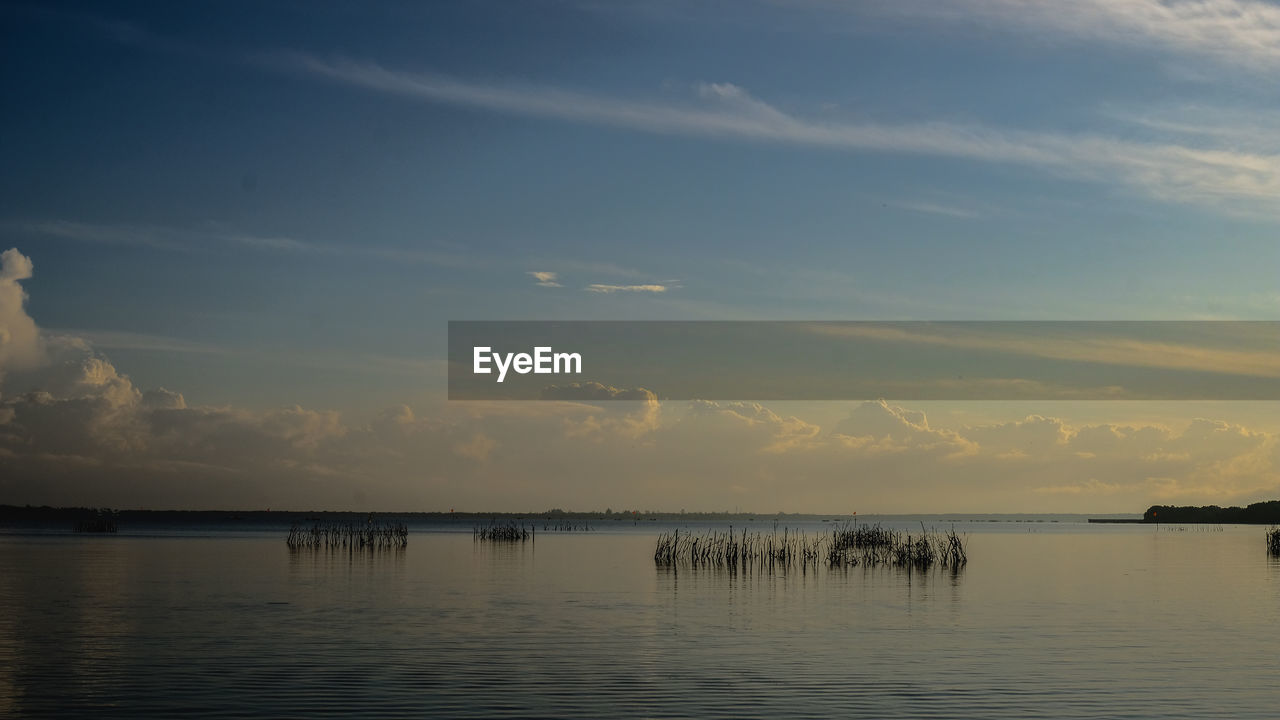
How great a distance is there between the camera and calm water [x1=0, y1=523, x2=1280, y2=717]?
16.8 metres

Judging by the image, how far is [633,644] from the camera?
23078 millimetres

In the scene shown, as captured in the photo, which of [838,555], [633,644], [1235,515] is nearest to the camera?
[633,644]

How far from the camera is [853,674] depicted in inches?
762

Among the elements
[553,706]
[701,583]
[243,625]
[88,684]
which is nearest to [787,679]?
[553,706]

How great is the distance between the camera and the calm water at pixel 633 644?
55.2 feet

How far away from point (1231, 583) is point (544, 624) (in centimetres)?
2752

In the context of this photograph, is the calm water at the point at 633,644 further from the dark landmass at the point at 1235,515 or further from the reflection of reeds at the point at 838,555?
the dark landmass at the point at 1235,515

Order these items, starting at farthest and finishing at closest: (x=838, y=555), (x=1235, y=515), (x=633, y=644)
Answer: (x=1235, y=515), (x=838, y=555), (x=633, y=644)

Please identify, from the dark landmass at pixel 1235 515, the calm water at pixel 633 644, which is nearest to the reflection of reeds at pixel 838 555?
the calm water at pixel 633 644

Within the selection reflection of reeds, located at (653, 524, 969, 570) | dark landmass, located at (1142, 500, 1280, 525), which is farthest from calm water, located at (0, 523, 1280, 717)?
dark landmass, located at (1142, 500, 1280, 525)

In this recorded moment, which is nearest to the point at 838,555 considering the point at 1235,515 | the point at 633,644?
the point at 633,644

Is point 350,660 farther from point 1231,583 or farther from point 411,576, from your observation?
point 1231,583

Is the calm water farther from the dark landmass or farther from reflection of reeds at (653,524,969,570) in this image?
the dark landmass

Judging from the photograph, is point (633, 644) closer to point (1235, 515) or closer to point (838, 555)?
point (838, 555)
